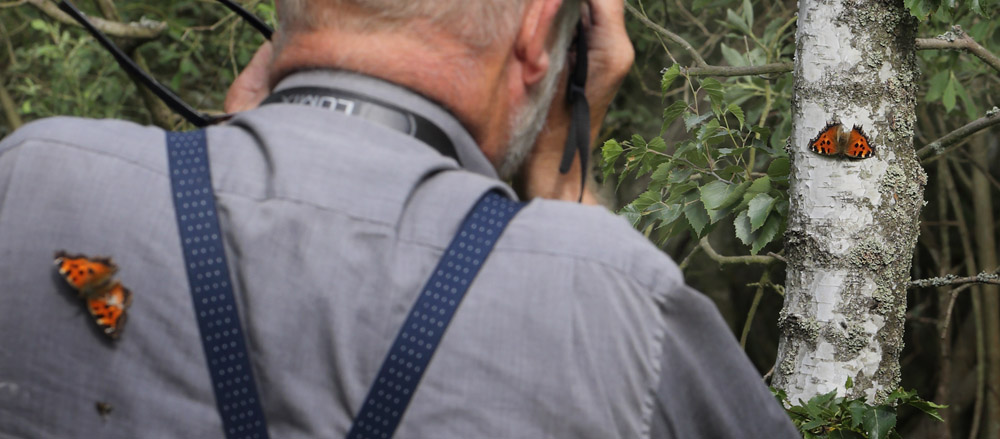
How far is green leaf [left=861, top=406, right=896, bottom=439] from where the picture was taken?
1.41 m

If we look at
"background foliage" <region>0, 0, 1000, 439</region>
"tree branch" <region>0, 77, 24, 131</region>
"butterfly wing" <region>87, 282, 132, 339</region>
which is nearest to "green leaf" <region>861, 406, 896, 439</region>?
"butterfly wing" <region>87, 282, 132, 339</region>

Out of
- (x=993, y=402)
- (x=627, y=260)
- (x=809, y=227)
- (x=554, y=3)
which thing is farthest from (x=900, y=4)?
(x=993, y=402)

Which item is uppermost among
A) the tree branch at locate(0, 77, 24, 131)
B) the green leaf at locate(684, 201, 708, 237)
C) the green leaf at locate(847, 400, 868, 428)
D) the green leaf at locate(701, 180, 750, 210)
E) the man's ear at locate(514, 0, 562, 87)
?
the man's ear at locate(514, 0, 562, 87)

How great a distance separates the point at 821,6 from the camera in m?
1.59

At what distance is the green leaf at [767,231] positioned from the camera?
1.65m

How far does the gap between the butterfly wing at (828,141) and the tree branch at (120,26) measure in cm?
268

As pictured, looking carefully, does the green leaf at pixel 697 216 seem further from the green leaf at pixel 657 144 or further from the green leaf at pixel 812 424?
the green leaf at pixel 812 424

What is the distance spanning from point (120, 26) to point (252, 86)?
2.45 m

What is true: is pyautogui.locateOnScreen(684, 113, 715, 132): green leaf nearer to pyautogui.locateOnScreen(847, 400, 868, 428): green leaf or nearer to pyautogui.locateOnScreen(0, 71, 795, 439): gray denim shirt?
pyautogui.locateOnScreen(847, 400, 868, 428): green leaf

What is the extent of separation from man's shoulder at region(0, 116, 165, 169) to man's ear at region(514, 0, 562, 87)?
37 cm

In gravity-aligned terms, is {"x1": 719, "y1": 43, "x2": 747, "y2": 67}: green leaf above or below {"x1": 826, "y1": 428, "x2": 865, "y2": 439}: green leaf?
above

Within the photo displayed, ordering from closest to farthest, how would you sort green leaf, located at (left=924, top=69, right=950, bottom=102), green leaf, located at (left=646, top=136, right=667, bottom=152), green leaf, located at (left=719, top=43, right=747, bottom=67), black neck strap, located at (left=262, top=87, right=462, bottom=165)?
black neck strap, located at (left=262, top=87, right=462, bottom=165) < green leaf, located at (left=646, top=136, right=667, bottom=152) < green leaf, located at (left=719, top=43, right=747, bottom=67) < green leaf, located at (left=924, top=69, right=950, bottom=102)

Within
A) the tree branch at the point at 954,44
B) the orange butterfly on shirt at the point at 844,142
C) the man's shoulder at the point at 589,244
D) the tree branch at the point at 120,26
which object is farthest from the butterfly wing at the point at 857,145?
the tree branch at the point at 120,26

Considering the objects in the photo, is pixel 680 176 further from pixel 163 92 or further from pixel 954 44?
pixel 163 92
